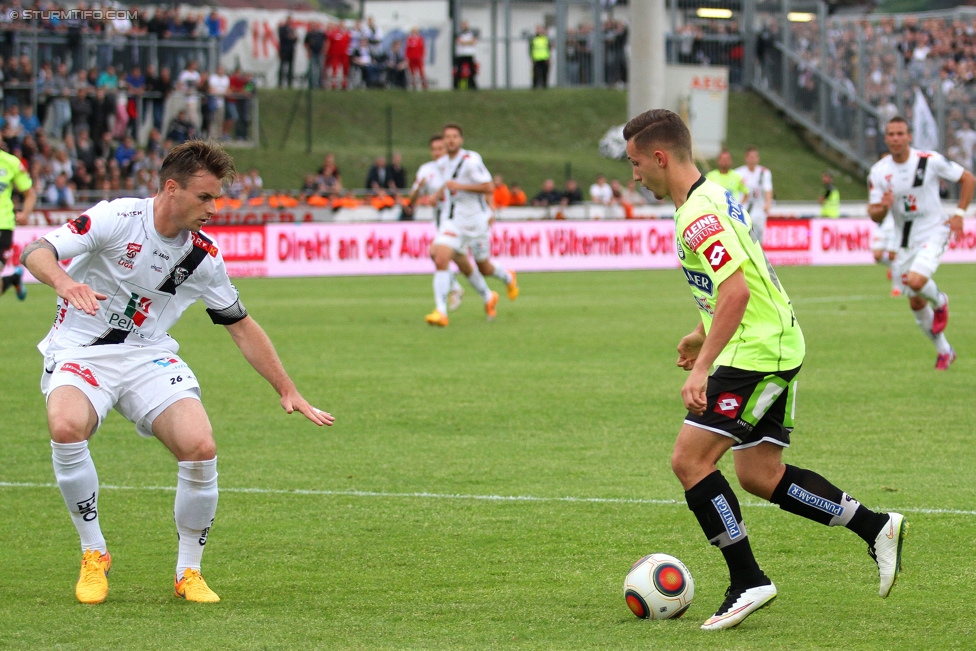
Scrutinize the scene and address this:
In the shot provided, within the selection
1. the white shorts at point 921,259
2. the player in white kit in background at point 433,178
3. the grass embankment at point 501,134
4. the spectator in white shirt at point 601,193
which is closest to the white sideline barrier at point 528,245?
the spectator in white shirt at point 601,193

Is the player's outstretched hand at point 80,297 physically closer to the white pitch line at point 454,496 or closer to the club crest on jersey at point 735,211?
the club crest on jersey at point 735,211

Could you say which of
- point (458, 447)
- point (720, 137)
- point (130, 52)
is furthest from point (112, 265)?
point (720, 137)

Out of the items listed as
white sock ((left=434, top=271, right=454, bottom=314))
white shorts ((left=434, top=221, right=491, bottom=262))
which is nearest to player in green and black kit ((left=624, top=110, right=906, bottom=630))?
white sock ((left=434, top=271, right=454, bottom=314))

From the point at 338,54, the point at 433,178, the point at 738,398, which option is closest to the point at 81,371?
the point at 738,398

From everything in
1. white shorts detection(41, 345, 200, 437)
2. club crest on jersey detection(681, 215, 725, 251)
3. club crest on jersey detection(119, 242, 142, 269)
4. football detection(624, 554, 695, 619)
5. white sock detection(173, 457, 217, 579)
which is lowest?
football detection(624, 554, 695, 619)

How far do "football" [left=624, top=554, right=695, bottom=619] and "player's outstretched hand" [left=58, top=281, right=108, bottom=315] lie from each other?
89.4 inches

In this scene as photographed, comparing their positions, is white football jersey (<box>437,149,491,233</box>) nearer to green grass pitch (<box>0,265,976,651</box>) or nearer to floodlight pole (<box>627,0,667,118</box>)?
green grass pitch (<box>0,265,976,651</box>)

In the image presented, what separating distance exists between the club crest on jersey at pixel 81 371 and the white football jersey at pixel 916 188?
9093mm

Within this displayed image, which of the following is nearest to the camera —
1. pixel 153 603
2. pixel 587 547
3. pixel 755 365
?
pixel 755 365

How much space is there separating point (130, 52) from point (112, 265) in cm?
2825

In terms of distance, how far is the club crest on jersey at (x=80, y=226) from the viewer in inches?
211

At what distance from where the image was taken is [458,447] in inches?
350

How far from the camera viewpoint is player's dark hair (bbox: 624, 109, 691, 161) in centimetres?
502

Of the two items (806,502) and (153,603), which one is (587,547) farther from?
(153,603)
